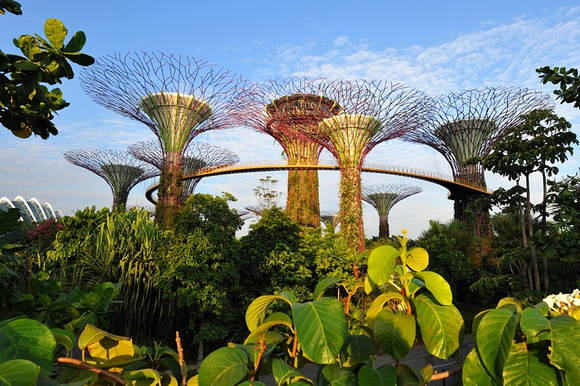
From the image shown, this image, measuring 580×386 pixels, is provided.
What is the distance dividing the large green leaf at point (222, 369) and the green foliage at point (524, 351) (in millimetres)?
369

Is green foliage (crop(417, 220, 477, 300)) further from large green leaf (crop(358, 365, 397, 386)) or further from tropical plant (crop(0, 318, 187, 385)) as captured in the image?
tropical plant (crop(0, 318, 187, 385))

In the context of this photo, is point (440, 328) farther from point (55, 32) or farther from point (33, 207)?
point (33, 207)

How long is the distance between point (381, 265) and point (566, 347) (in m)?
0.29

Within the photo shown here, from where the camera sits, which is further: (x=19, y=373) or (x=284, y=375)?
(x=284, y=375)

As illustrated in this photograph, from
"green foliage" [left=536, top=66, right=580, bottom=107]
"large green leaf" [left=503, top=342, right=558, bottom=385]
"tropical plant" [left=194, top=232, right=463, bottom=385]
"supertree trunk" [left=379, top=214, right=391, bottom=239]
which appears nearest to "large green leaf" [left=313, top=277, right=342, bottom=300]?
"tropical plant" [left=194, top=232, right=463, bottom=385]

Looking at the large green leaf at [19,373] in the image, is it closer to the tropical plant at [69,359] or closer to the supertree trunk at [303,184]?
the tropical plant at [69,359]

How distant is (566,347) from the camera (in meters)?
0.55

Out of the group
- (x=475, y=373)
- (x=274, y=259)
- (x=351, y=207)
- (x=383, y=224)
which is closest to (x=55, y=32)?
(x=475, y=373)

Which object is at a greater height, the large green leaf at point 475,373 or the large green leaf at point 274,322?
the large green leaf at point 274,322

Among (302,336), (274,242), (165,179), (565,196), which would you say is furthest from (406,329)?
(165,179)

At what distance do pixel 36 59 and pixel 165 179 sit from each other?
60.5ft

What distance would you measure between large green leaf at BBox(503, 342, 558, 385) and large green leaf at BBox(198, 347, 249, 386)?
43 cm

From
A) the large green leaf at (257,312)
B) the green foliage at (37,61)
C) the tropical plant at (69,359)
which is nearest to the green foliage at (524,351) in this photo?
the large green leaf at (257,312)

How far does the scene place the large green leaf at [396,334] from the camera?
677mm
